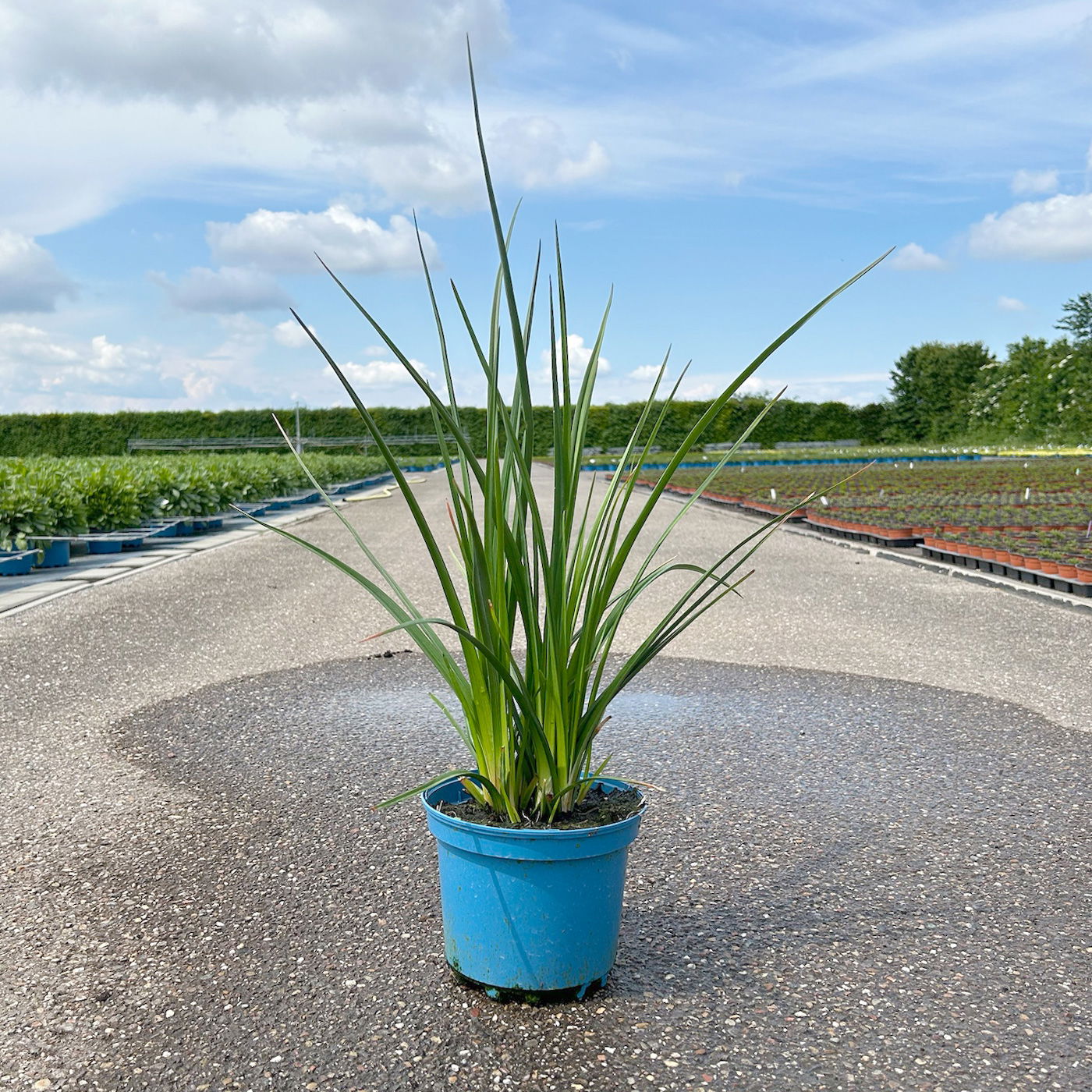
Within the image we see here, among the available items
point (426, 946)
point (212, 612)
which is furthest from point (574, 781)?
point (212, 612)

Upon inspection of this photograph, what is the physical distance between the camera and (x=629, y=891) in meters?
2.52

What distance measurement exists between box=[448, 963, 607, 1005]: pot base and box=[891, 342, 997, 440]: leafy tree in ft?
156

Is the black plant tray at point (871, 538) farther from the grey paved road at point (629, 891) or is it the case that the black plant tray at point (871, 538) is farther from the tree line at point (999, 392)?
the tree line at point (999, 392)

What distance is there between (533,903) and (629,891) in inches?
26.1

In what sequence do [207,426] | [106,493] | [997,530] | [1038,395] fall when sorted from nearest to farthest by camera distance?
[997,530] < [106,493] < [1038,395] < [207,426]

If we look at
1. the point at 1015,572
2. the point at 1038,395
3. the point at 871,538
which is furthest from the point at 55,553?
the point at 1038,395

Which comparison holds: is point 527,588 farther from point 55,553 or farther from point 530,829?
point 55,553

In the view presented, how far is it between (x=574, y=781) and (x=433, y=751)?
1620 millimetres

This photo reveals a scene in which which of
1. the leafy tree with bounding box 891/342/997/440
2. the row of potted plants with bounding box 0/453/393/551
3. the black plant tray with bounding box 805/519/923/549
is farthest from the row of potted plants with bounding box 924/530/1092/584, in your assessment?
the leafy tree with bounding box 891/342/997/440

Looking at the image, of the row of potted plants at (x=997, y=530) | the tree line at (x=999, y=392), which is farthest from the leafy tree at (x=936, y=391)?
the row of potted plants at (x=997, y=530)

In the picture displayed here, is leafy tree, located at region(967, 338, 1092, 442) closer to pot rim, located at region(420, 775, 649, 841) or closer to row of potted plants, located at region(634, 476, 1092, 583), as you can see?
row of potted plants, located at region(634, 476, 1092, 583)

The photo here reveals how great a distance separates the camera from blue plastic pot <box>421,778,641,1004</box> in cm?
189

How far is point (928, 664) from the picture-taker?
16.5ft

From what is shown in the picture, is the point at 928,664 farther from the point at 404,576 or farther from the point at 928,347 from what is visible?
the point at 928,347
